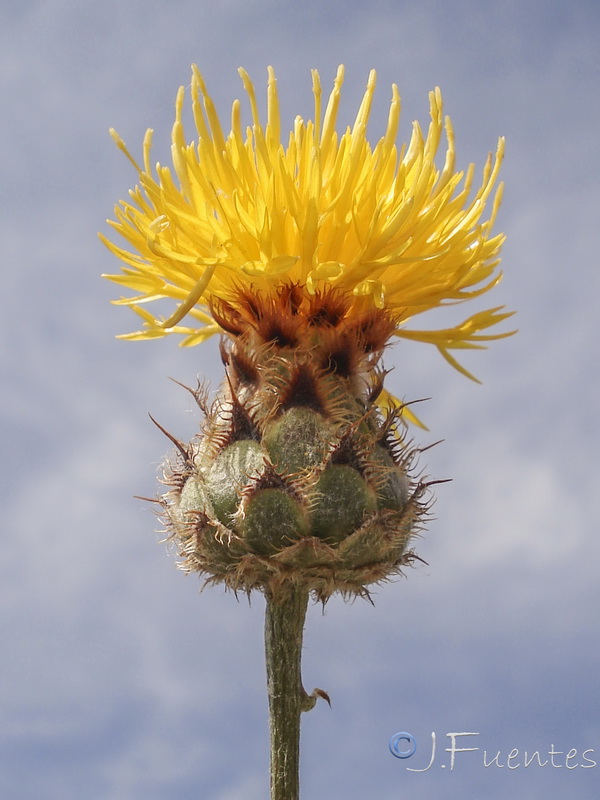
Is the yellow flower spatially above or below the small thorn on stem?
above

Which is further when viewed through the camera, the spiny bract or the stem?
the stem

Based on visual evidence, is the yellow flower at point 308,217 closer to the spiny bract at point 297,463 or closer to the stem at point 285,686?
the spiny bract at point 297,463

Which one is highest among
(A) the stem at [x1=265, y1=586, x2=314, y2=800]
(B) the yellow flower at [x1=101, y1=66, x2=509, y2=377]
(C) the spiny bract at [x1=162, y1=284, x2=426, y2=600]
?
(B) the yellow flower at [x1=101, y1=66, x2=509, y2=377]

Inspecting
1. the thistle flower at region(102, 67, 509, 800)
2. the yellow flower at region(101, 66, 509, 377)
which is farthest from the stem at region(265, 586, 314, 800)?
the yellow flower at region(101, 66, 509, 377)

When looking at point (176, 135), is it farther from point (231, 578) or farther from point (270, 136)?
point (231, 578)

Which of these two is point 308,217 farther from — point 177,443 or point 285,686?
point 285,686

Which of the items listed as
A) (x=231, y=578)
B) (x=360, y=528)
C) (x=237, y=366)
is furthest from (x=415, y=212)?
(x=231, y=578)

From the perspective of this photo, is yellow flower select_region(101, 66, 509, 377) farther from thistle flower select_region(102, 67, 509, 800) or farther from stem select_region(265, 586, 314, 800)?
stem select_region(265, 586, 314, 800)
